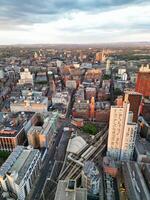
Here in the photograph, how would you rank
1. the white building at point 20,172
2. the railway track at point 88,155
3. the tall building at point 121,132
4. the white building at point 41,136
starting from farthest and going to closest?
the white building at point 41,136, the railway track at point 88,155, the tall building at point 121,132, the white building at point 20,172

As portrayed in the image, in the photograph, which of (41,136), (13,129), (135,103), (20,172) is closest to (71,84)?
(13,129)

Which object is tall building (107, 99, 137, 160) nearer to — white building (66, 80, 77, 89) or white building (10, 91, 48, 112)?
white building (10, 91, 48, 112)

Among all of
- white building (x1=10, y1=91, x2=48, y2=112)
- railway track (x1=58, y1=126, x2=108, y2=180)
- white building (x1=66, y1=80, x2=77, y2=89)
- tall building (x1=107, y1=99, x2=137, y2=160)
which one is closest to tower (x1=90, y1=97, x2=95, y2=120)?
railway track (x1=58, y1=126, x2=108, y2=180)

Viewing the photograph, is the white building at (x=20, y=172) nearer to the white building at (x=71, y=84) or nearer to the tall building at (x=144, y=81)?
the tall building at (x=144, y=81)

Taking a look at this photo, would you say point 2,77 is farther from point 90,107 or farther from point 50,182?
point 50,182

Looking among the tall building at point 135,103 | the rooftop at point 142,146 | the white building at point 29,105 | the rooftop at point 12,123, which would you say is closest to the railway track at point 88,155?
the rooftop at point 142,146

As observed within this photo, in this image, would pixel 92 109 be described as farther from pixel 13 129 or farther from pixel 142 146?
pixel 13 129
